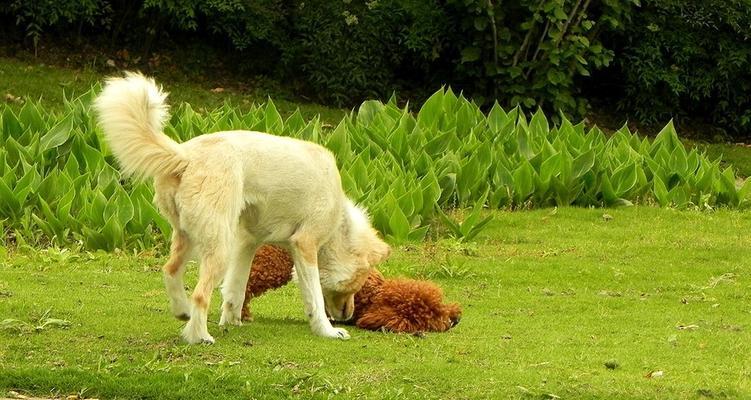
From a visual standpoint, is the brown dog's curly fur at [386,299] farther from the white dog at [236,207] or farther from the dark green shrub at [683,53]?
the dark green shrub at [683,53]

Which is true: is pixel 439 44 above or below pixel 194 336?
below

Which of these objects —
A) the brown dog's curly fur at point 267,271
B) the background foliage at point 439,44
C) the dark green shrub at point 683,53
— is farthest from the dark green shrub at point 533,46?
the brown dog's curly fur at point 267,271

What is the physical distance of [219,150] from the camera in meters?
7.05

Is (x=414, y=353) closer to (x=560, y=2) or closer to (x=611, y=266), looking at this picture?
(x=611, y=266)

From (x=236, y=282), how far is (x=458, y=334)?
1331 millimetres

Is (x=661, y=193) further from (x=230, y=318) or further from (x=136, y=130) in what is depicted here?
(x=136, y=130)

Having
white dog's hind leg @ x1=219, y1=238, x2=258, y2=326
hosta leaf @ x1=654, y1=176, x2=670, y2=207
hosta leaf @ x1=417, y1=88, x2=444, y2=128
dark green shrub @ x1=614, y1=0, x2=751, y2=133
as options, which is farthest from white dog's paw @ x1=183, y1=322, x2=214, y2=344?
dark green shrub @ x1=614, y1=0, x2=751, y2=133

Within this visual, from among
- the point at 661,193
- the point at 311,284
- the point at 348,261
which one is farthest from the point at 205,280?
the point at 661,193

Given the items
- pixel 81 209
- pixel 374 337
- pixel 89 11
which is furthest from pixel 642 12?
pixel 374 337

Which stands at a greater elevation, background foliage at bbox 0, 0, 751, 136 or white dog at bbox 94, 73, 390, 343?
white dog at bbox 94, 73, 390, 343

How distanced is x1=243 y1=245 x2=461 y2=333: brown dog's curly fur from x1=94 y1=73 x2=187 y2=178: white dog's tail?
1248mm

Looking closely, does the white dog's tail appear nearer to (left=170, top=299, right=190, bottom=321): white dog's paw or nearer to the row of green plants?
(left=170, top=299, right=190, bottom=321): white dog's paw

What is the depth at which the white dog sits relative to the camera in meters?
6.89

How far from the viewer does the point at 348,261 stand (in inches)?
304
